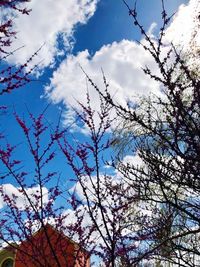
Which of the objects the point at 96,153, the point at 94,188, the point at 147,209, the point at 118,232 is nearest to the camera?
the point at 94,188

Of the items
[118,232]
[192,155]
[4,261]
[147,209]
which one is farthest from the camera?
[4,261]

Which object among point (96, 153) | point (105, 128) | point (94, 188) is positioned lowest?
point (94, 188)

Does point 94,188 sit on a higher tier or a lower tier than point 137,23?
lower

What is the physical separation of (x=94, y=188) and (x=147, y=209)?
315 cm

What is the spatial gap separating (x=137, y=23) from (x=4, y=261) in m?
25.8

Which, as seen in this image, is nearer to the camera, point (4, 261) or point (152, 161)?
point (152, 161)

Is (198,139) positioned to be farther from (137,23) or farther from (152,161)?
(137,23)

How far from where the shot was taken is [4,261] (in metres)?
26.5

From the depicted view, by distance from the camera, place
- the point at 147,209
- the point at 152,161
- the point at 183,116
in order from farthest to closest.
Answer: the point at 147,209 → the point at 152,161 → the point at 183,116

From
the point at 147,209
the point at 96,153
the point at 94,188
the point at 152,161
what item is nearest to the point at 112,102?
the point at 152,161

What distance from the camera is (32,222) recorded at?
27.5 ft

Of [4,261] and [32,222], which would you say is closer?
[32,222]

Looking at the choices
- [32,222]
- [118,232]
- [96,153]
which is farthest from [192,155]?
[32,222]

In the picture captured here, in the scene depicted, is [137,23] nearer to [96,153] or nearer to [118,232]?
[96,153]
